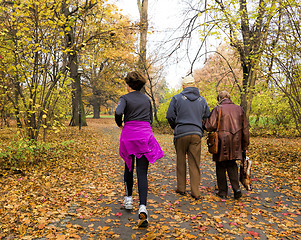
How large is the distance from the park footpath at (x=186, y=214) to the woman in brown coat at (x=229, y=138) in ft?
1.23

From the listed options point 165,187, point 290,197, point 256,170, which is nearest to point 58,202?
point 165,187

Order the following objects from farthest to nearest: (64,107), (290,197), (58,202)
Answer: (64,107)
(290,197)
(58,202)

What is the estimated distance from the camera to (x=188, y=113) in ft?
15.2

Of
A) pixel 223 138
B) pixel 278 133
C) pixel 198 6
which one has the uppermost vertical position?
pixel 198 6

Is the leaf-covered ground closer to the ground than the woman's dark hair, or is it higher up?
closer to the ground

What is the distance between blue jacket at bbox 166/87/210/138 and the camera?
461 cm

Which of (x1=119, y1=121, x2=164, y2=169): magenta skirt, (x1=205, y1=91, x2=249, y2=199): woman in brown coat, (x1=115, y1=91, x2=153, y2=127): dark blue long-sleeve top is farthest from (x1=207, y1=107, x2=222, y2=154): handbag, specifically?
(x1=115, y1=91, x2=153, y2=127): dark blue long-sleeve top

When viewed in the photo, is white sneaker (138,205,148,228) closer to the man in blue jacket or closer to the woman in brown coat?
the man in blue jacket

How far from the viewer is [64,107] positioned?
15.9 meters

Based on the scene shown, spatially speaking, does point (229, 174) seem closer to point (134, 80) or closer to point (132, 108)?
point (132, 108)

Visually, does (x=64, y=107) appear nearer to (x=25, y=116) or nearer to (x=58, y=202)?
(x=25, y=116)

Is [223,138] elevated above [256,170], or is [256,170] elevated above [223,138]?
[223,138]

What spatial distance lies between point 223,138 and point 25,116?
5.39m

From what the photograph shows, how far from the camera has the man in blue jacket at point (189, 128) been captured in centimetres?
461
